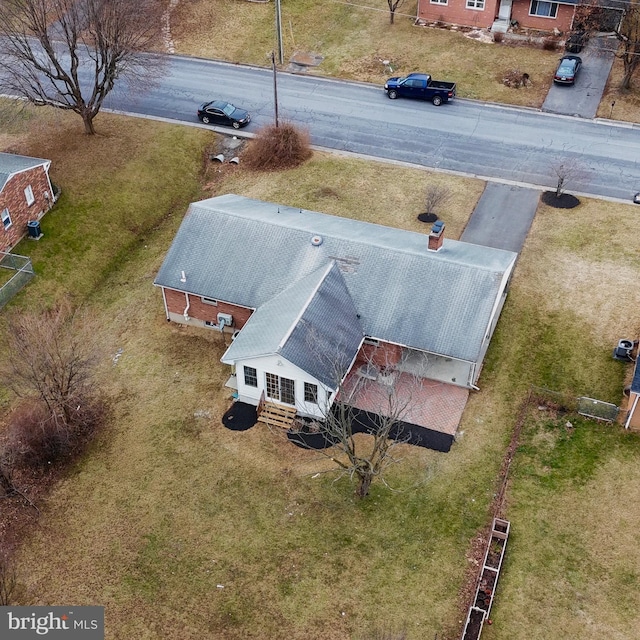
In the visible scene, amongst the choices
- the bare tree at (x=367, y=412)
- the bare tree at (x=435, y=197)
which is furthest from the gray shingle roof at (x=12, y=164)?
the bare tree at (x=435, y=197)

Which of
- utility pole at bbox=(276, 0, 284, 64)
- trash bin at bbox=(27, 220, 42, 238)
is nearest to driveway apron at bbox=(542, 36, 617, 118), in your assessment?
utility pole at bbox=(276, 0, 284, 64)

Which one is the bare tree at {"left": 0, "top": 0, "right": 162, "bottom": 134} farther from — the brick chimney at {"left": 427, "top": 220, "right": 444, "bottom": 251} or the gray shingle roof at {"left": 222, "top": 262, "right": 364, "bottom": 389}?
the brick chimney at {"left": 427, "top": 220, "right": 444, "bottom": 251}

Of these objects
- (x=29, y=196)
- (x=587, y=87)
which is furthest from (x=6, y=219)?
(x=587, y=87)

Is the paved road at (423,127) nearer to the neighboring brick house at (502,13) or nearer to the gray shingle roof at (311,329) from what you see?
the neighboring brick house at (502,13)

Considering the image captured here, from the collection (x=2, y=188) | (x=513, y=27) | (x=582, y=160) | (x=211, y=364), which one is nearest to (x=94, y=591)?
(x=211, y=364)

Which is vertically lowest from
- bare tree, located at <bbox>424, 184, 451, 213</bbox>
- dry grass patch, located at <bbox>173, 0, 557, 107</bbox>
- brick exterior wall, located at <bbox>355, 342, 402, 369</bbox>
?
brick exterior wall, located at <bbox>355, 342, 402, 369</bbox>
